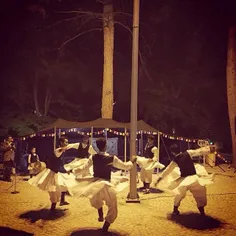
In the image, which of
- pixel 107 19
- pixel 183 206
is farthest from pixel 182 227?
pixel 107 19

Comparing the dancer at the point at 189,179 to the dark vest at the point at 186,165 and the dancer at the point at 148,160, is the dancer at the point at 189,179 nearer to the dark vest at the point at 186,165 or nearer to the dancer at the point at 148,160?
the dark vest at the point at 186,165

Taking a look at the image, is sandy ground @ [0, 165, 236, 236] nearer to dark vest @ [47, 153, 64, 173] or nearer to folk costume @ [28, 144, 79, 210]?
folk costume @ [28, 144, 79, 210]

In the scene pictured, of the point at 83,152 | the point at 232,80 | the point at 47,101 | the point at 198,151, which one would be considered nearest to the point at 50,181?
the point at 83,152

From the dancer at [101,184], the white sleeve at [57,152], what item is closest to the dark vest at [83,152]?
the white sleeve at [57,152]

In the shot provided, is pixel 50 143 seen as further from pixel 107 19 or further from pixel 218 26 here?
pixel 218 26

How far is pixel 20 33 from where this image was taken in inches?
1118

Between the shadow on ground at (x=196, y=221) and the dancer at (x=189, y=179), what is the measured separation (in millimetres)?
206

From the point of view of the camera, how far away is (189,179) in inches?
341

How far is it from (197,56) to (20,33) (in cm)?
1473

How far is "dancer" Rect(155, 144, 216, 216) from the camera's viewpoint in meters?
8.66

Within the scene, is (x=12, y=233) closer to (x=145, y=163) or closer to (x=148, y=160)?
(x=148, y=160)

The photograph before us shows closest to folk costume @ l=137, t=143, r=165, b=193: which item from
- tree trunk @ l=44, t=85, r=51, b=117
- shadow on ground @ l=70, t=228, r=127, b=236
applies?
shadow on ground @ l=70, t=228, r=127, b=236

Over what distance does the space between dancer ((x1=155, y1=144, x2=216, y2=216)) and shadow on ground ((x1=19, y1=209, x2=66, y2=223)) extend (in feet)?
9.57

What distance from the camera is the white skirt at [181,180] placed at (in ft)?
28.3
